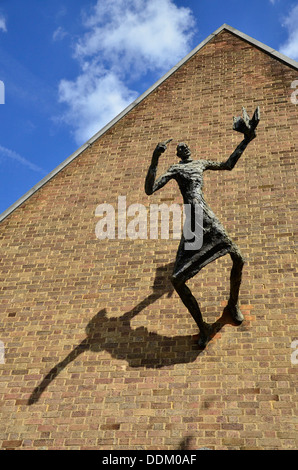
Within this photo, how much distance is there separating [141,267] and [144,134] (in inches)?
109

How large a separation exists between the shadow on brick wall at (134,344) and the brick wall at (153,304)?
1 centimetres

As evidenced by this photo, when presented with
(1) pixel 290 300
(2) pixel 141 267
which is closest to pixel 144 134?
(2) pixel 141 267

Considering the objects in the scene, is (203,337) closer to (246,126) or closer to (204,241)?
(204,241)

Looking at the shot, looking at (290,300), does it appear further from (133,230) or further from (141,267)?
(133,230)

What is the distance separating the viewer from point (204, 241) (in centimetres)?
502

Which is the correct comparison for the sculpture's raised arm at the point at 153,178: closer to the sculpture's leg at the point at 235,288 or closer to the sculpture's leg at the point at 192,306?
the sculpture's leg at the point at 192,306

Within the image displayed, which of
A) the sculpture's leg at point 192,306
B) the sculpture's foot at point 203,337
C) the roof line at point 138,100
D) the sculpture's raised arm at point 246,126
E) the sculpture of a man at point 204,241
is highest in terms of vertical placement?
the roof line at point 138,100

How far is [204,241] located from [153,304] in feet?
3.91

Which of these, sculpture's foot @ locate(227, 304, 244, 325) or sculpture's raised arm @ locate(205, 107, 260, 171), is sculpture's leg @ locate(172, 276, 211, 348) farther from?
sculpture's raised arm @ locate(205, 107, 260, 171)

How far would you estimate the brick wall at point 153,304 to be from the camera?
4.79 meters

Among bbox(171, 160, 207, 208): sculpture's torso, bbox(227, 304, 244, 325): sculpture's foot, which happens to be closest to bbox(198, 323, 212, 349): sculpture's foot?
bbox(227, 304, 244, 325): sculpture's foot

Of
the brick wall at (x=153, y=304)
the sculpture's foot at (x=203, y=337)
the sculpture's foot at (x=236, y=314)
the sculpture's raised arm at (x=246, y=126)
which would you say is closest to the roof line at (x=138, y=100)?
the brick wall at (x=153, y=304)

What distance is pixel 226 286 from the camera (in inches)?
223

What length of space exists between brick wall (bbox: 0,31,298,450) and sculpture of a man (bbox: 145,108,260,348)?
359 mm
